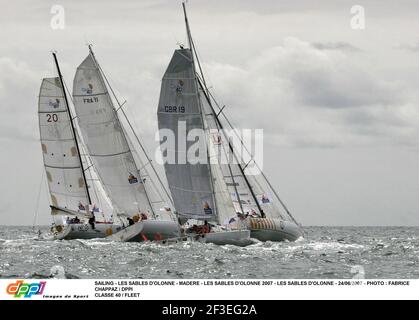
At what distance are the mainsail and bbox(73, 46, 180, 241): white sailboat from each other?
7.03m

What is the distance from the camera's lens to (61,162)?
62.2 m

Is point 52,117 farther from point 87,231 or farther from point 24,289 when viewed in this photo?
point 24,289

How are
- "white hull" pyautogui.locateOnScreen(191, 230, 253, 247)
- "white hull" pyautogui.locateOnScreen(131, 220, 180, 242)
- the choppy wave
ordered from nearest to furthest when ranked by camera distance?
the choppy wave < "white hull" pyautogui.locateOnScreen(191, 230, 253, 247) < "white hull" pyautogui.locateOnScreen(131, 220, 180, 242)

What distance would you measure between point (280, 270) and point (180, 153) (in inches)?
764

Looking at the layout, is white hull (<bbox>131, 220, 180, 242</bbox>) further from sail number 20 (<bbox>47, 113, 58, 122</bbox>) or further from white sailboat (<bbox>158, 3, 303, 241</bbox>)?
sail number 20 (<bbox>47, 113, 58, 122</bbox>)

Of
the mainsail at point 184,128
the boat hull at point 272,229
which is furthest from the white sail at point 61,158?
the boat hull at point 272,229

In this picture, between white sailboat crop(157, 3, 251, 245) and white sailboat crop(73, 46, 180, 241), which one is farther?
white sailboat crop(73, 46, 180, 241)

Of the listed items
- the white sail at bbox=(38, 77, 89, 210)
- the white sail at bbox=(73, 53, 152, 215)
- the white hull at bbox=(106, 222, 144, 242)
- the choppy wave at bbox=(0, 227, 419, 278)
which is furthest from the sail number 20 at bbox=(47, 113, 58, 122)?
the choppy wave at bbox=(0, 227, 419, 278)

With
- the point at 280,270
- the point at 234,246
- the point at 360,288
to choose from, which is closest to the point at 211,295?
the point at 360,288

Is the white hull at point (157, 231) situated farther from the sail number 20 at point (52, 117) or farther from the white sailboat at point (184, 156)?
the sail number 20 at point (52, 117)

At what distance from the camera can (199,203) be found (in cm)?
5156

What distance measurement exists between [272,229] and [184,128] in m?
8.01

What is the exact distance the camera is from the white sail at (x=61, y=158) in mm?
61250

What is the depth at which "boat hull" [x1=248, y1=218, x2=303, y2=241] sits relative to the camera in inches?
1923
